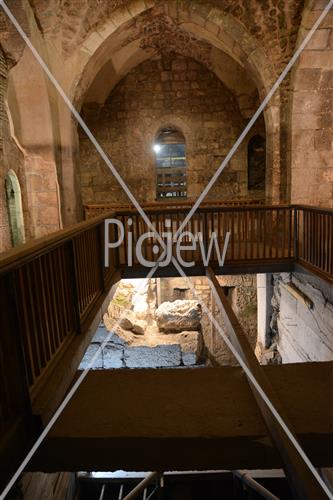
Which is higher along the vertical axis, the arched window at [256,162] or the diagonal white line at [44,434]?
the arched window at [256,162]

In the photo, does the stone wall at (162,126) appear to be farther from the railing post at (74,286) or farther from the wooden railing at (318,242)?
the railing post at (74,286)

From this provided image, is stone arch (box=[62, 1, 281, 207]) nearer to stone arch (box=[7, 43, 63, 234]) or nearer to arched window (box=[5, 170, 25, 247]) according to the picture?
stone arch (box=[7, 43, 63, 234])

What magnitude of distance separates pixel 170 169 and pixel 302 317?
8.53 meters

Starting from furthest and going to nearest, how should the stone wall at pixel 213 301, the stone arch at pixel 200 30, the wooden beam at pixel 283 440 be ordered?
the stone wall at pixel 213 301 → the stone arch at pixel 200 30 → the wooden beam at pixel 283 440

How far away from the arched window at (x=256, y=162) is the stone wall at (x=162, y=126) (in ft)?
1.12

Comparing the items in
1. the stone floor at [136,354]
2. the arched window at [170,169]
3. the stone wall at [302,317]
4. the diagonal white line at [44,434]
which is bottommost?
the stone floor at [136,354]

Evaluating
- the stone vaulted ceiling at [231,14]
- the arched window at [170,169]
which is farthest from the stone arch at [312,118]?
the arched window at [170,169]

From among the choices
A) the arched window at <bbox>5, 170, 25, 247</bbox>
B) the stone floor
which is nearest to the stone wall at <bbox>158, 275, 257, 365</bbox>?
the stone floor

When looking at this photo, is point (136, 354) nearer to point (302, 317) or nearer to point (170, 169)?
point (302, 317)

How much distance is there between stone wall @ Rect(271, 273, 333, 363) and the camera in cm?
515

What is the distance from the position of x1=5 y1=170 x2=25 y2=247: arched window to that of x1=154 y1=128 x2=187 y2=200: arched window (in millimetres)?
5356

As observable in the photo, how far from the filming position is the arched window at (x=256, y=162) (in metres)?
11.3

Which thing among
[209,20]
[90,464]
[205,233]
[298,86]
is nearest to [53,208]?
[205,233]

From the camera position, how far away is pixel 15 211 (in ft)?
22.9
